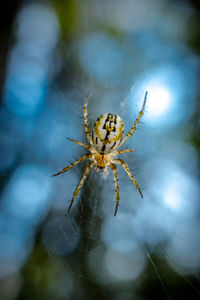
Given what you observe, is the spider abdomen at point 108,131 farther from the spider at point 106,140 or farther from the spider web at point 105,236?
the spider web at point 105,236

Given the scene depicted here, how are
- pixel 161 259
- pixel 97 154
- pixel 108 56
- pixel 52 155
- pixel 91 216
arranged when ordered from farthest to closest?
pixel 108 56
pixel 52 155
pixel 161 259
pixel 91 216
pixel 97 154

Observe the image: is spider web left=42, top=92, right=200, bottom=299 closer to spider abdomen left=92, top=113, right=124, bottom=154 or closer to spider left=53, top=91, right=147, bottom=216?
spider left=53, top=91, right=147, bottom=216

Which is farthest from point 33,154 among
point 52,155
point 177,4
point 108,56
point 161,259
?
point 177,4

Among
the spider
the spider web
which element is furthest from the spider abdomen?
the spider web

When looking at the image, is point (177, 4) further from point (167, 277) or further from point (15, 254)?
point (15, 254)

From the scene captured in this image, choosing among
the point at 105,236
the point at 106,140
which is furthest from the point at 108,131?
the point at 105,236

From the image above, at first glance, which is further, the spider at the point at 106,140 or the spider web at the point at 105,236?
the spider web at the point at 105,236

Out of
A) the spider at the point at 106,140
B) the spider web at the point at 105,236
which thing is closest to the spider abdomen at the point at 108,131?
the spider at the point at 106,140

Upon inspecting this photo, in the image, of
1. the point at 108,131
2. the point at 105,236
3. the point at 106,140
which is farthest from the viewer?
the point at 105,236

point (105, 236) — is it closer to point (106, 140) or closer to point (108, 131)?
point (106, 140)
